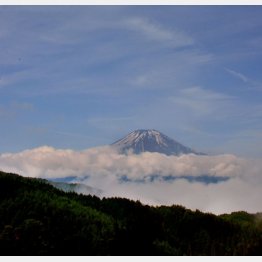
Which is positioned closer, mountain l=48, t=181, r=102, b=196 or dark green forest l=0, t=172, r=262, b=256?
dark green forest l=0, t=172, r=262, b=256

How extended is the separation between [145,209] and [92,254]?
2928 mm

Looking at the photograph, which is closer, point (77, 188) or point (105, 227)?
point (105, 227)

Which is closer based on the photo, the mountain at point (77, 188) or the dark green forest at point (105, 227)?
the dark green forest at point (105, 227)

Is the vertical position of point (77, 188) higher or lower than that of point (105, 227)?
higher

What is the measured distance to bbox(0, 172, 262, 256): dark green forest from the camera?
12.4 m

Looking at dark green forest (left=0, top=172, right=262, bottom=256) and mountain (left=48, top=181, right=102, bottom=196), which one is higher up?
mountain (left=48, top=181, right=102, bottom=196)

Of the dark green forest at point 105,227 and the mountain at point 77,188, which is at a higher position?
the mountain at point 77,188

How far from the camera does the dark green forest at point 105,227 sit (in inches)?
490

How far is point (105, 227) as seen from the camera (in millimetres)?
13070

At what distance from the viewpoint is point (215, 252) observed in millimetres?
12953
